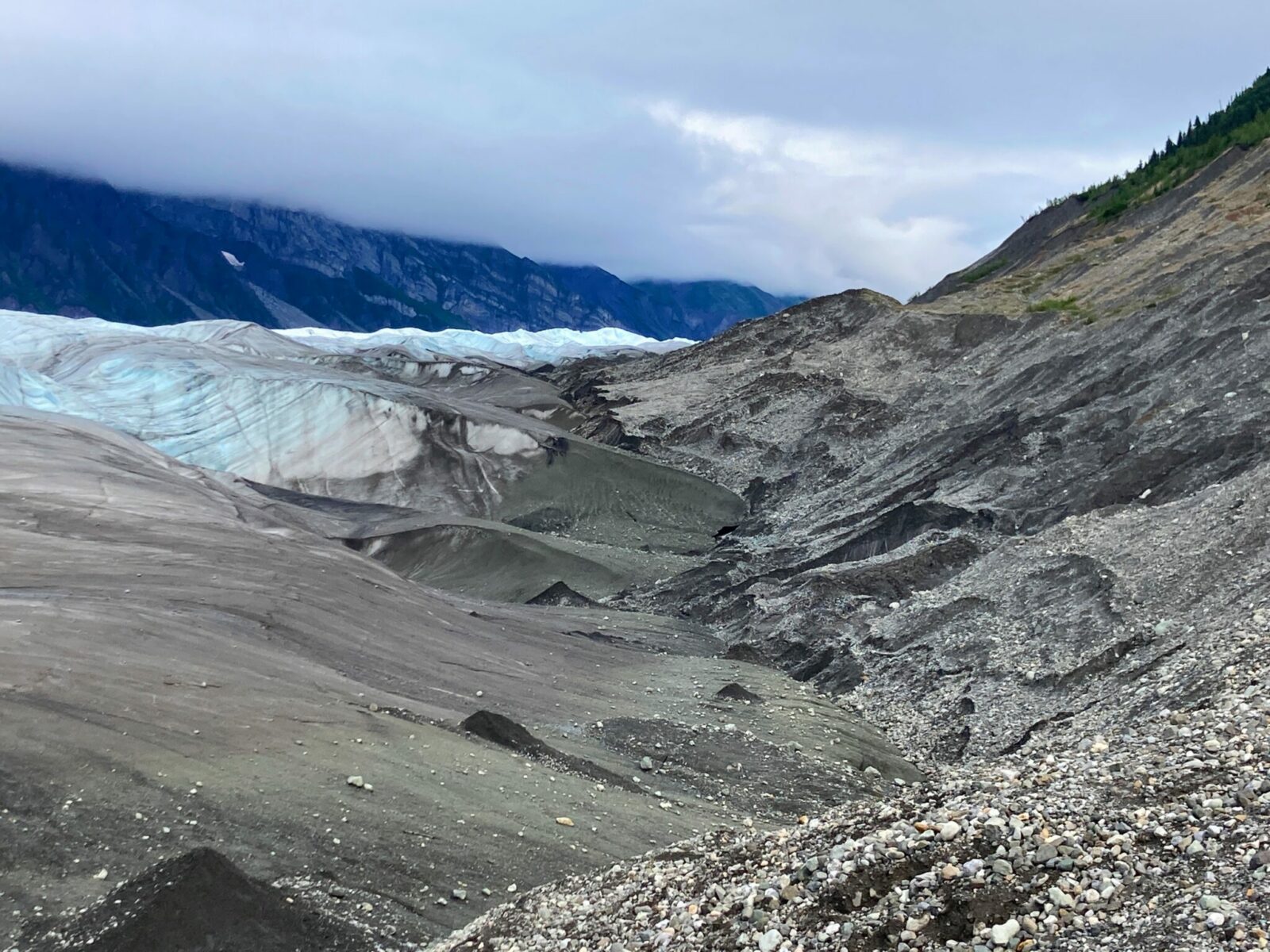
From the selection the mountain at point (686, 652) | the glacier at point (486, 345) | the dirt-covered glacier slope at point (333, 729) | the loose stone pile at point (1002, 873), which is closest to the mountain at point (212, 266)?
the glacier at point (486, 345)

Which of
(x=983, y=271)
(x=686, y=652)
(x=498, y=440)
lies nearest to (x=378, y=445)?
(x=498, y=440)

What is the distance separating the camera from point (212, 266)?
545 feet

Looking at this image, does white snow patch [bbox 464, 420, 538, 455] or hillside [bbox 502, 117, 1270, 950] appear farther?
white snow patch [bbox 464, 420, 538, 455]

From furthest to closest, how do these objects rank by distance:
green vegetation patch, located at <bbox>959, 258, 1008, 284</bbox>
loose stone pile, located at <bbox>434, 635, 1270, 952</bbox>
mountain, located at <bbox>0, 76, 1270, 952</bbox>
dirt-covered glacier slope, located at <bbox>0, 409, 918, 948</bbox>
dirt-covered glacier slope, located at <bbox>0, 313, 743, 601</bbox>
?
green vegetation patch, located at <bbox>959, 258, 1008, 284</bbox>, dirt-covered glacier slope, located at <bbox>0, 313, 743, 601</bbox>, dirt-covered glacier slope, located at <bbox>0, 409, 918, 948</bbox>, mountain, located at <bbox>0, 76, 1270, 952</bbox>, loose stone pile, located at <bbox>434, 635, 1270, 952</bbox>

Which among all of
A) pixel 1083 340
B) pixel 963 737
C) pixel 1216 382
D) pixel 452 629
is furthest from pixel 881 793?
pixel 1083 340

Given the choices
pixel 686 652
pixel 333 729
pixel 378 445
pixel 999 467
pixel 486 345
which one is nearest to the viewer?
pixel 333 729

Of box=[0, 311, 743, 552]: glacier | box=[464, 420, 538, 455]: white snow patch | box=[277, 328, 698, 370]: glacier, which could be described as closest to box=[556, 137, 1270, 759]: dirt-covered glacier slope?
box=[0, 311, 743, 552]: glacier

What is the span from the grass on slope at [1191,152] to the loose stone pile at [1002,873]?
45015 millimetres

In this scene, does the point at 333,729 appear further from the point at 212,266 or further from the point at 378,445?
the point at 212,266

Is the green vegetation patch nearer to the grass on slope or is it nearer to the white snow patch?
the grass on slope

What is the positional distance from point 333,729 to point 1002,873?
7.73 metres

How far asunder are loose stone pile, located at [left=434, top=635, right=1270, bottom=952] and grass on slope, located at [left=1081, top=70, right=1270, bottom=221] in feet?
148

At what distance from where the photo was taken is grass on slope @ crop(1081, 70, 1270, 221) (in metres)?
49.7

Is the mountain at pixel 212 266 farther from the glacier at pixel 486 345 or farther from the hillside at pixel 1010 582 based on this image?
the hillside at pixel 1010 582
